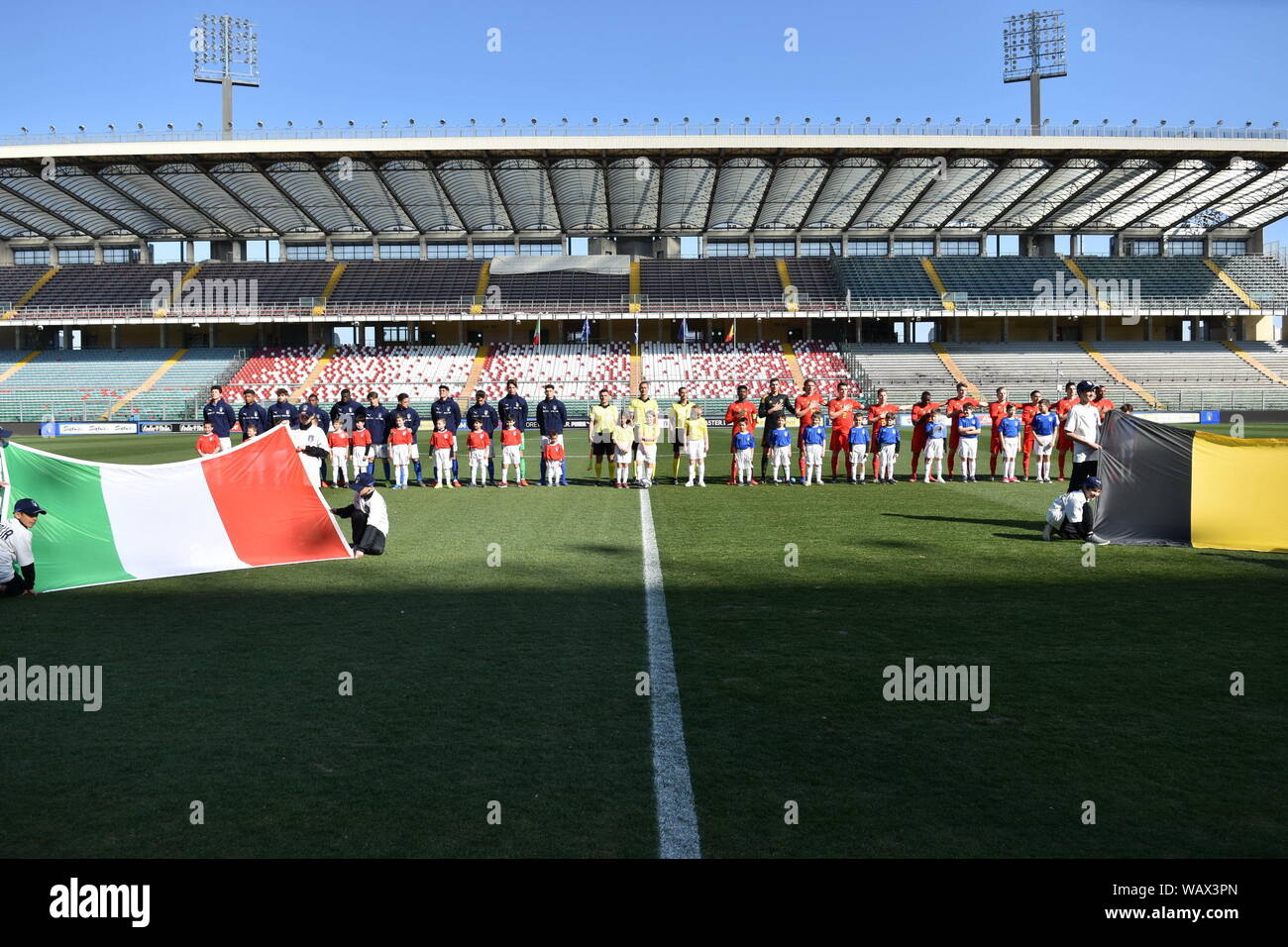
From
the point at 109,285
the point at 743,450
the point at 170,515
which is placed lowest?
the point at 170,515

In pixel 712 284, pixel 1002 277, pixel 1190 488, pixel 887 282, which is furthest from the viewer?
pixel 1002 277

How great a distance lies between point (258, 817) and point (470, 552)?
673 cm

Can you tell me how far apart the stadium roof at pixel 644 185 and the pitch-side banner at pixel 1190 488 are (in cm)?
3413

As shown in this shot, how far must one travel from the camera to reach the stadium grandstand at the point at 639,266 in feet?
145

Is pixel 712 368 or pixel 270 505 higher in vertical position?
pixel 712 368

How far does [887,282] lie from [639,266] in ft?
44.6

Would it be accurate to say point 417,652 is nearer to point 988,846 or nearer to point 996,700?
point 996,700

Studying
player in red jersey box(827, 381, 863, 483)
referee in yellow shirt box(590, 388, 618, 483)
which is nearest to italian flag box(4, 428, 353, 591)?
referee in yellow shirt box(590, 388, 618, 483)

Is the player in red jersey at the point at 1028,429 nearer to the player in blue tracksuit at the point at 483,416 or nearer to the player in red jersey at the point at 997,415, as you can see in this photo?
the player in red jersey at the point at 997,415

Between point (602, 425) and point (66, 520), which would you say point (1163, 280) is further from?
point (66, 520)

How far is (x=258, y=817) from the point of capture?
154 inches

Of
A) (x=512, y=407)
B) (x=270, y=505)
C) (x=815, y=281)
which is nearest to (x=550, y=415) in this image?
(x=512, y=407)

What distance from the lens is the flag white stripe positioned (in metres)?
9.28

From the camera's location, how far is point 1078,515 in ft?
36.1
